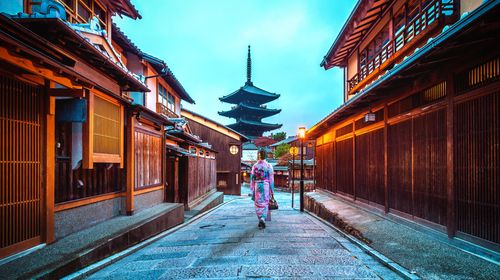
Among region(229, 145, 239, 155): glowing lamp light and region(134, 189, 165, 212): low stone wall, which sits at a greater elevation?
region(229, 145, 239, 155): glowing lamp light

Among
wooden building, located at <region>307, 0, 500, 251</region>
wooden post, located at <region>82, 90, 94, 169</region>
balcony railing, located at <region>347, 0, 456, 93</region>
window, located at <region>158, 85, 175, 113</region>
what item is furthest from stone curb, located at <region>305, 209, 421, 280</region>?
window, located at <region>158, 85, 175, 113</region>

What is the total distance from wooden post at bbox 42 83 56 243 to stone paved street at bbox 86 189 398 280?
1.36m

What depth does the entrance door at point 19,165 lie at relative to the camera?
5.11 metres

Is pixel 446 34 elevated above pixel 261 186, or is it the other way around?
pixel 446 34

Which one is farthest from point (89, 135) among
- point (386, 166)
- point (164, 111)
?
point (164, 111)

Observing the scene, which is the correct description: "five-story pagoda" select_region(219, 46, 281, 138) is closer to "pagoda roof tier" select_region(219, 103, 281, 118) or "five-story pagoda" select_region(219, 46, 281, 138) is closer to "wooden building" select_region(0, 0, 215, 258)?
"pagoda roof tier" select_region(219, 103, 281, 118)

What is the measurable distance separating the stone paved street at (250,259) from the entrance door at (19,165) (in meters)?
1.43

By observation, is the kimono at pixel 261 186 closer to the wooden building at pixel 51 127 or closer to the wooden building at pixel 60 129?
the wooden building at pixel 60 129

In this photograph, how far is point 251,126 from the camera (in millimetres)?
53156

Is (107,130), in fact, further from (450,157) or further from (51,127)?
(450,157)

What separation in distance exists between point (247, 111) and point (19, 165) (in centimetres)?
4815

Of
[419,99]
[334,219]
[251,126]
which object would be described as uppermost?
[251,126]

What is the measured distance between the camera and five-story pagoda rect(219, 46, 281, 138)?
170 feet

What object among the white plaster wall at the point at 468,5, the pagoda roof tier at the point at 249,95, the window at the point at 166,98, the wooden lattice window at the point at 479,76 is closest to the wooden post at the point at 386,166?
the white plaster wall at the point at 468,5
